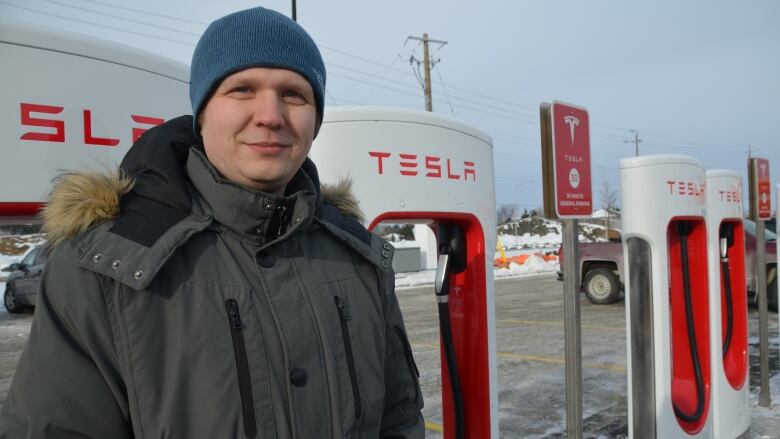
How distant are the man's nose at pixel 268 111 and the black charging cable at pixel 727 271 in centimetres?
485

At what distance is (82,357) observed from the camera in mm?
1075

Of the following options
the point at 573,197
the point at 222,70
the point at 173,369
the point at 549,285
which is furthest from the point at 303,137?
the point at 549,285

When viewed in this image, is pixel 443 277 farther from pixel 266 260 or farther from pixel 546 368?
pixel 546 368

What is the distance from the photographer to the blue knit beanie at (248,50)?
131cm

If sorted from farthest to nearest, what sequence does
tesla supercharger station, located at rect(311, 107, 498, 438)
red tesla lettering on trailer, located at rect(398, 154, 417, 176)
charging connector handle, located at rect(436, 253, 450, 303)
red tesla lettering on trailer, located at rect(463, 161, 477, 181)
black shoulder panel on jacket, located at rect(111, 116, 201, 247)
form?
charging connector handle, located at rect(436, 253, 450, 303) → red tesla lettering on trailer, located at rect(463, 161, 477, 181) → red tesla lettering on trailer, located at rect(398, 154, 417, 176) → tesla supercharger station, located at rect(311, 107, 498, 438) → black shoulder panel on jacket, located at rect(111, 116, 201, 247)

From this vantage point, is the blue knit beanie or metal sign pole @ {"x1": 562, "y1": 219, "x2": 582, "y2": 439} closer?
the blue knit beanie

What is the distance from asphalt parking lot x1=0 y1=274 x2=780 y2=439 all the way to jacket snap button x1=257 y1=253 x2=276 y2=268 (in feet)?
12.8

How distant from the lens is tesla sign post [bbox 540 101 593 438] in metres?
2.58

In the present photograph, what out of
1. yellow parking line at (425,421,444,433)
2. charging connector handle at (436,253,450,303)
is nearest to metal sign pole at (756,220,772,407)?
yellow parking line at (425,421,444,433)

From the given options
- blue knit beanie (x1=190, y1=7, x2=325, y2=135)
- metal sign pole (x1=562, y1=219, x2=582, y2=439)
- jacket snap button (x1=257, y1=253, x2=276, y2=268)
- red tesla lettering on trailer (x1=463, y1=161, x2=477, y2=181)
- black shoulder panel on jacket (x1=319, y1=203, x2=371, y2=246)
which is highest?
blue knit beanie (x1=190, y1=7, x2=325, y2=135)

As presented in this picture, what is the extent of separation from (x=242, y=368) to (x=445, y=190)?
1.63 m

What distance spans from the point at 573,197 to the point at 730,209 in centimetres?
261

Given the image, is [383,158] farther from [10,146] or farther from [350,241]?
[10,146]

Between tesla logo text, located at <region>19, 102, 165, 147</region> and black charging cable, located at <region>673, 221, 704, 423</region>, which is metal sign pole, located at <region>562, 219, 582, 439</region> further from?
black charging cable, located at <region>673, 221, 704, 423</region>
